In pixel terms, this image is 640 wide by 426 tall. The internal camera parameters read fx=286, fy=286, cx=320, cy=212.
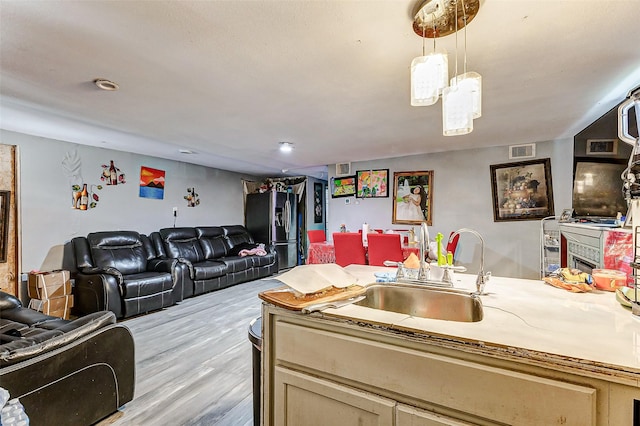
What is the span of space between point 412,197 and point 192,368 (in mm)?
4073

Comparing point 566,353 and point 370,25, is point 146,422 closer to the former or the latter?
point 566,353

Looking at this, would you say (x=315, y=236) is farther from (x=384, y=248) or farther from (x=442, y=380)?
(x=442, y=380)

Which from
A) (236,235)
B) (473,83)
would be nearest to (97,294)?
(236,235)

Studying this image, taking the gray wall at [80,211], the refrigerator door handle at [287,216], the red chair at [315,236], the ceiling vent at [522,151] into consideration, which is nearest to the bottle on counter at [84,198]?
the gray wall at [80,211]

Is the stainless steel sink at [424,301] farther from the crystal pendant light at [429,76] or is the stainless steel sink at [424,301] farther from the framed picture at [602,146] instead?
the framed picture at [602,146]

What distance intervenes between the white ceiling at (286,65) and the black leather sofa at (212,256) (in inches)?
81.9

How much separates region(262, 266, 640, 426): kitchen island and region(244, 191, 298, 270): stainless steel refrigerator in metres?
5.42

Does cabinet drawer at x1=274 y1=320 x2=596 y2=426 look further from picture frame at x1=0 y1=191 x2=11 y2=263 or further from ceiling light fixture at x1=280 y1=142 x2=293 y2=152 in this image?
picture frame at x1=0 y1=191 x2=11 y2=263

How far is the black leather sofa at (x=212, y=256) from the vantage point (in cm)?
462

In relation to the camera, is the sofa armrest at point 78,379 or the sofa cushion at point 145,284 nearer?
the sofa armrest at point 78,379

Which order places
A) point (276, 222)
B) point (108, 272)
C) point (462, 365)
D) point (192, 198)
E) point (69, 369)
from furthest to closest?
point (276, 222), point (192, 198), point (108, 272), point (69, 369), point (462, 365)

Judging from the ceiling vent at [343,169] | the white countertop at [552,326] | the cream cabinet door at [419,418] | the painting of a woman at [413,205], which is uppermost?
the ceiling vent at [343,169]

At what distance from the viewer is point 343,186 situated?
5.72 m

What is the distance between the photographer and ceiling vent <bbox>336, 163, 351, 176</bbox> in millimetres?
5664
